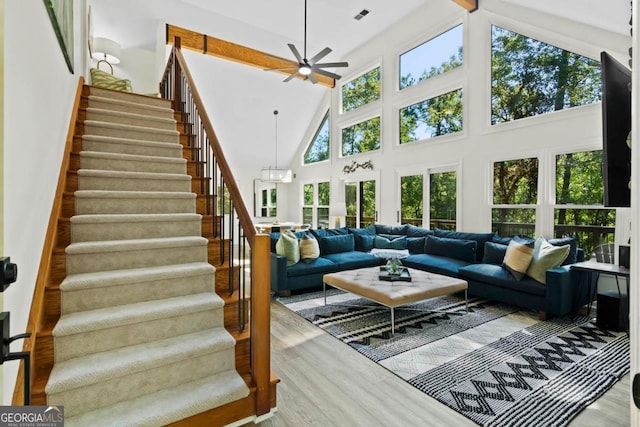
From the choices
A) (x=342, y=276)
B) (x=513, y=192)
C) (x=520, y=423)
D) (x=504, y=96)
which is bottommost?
(x=520, y=423)

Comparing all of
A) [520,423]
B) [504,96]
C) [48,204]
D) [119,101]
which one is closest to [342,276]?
[520,423]

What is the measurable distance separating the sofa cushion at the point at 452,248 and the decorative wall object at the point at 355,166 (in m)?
2.55

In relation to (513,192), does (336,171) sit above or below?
above

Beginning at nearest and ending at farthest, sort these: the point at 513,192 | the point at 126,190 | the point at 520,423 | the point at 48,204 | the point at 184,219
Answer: the point at 520,423 < the point at 48,204 < the point at 184,219 < the point at 126,190 < the point at 513,192

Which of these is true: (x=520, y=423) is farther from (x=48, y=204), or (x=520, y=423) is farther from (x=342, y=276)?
(x=48, y=204)

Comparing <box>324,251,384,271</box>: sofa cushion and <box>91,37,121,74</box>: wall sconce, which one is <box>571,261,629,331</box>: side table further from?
<box>91,37,121,74</box>: wall sconce

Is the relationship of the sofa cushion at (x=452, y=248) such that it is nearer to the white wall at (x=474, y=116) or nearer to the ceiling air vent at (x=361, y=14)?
the white wall at (x=474, y=116)

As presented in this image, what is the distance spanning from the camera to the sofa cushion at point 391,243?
18.0ft

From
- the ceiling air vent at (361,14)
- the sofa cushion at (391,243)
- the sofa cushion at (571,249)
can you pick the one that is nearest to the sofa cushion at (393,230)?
the sofa cushion at (391,243)

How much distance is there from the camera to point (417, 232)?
18.9ft

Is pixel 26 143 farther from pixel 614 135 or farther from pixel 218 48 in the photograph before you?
pixel 218 48

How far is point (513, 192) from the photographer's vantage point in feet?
15.9

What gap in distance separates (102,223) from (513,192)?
16.8ft

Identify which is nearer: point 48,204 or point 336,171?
point 48,204
